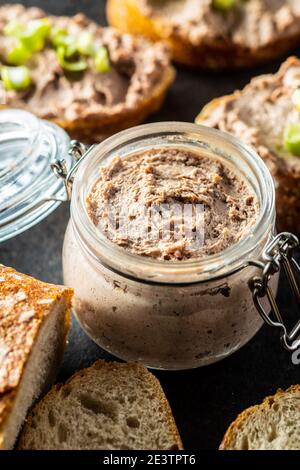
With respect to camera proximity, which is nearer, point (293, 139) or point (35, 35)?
point (293, 139)

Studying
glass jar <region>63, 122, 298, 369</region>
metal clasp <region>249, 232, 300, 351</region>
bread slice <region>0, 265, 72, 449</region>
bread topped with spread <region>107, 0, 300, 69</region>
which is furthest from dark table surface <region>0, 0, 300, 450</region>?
bread topped with spread <region>107, 0, 300, 69</region>

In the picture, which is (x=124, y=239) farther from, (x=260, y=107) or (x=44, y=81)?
(x=44, y=81)

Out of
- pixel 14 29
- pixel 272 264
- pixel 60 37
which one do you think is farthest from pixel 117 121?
pixel 272 264

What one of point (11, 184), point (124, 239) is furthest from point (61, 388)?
point (11, 184)

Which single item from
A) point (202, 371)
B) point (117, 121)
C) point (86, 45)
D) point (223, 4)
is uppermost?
point (223, 4)

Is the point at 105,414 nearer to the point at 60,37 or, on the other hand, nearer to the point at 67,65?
the point at 67,65

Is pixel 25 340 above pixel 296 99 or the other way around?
the other way around
